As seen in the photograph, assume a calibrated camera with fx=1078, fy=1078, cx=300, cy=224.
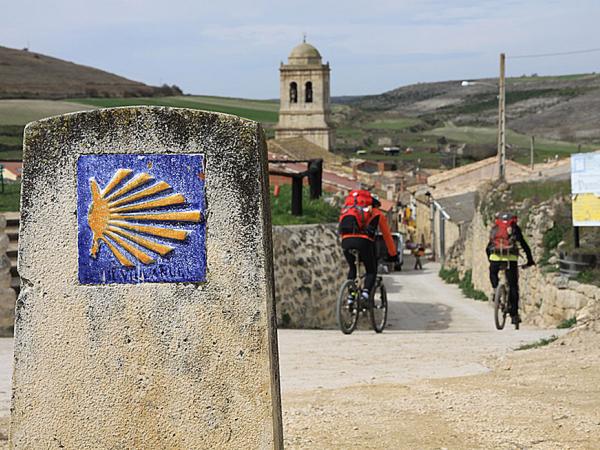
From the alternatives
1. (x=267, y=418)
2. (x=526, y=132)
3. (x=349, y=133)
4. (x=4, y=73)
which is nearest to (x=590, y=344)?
(x=267, y=418)

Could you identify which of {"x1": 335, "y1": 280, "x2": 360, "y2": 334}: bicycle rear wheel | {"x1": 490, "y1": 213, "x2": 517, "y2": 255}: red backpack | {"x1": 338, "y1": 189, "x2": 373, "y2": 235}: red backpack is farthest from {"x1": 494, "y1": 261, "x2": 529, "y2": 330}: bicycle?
{"x1": 338, "y1": 189, "x2": 373, "y2": 235}: red backpack

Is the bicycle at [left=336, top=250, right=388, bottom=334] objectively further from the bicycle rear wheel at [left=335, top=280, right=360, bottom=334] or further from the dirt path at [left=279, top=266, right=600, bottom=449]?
the dirt path at [left=279, top=266, right=600, bottom=449]

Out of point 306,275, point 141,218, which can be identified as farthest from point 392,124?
point 141,218

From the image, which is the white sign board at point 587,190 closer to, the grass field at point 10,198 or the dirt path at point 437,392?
the dirt path at point 437,392

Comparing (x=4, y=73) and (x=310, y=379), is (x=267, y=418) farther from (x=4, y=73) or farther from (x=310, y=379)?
(x=4, y=73)

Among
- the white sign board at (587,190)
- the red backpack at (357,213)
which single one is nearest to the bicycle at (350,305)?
the red backpack at (357,213)

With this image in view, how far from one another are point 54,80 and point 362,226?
37.6m

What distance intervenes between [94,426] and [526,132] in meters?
105

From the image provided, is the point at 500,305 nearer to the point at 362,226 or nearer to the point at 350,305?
the point at 350,305

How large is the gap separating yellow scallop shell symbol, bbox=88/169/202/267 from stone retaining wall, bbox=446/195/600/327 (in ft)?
23.1

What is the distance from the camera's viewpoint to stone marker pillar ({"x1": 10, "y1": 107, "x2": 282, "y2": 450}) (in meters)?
4.40

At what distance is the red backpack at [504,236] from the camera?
12414mm

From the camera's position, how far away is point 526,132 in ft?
349

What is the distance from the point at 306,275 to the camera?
49.5 ft
